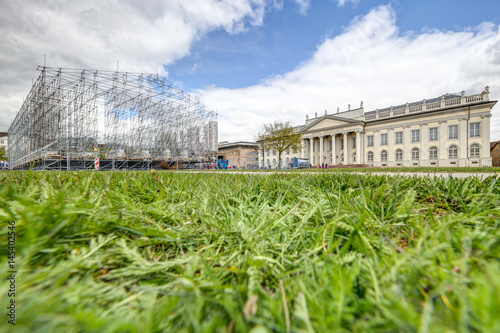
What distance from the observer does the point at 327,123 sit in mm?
43344

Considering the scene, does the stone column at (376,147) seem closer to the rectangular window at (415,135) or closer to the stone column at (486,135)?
the rectangular window at (415,135)

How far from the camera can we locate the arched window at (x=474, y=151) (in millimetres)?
29909

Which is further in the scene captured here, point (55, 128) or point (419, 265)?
point (55, 128)

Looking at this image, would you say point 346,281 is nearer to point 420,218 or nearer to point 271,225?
point 271,225

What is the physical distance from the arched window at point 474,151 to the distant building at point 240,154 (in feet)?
135

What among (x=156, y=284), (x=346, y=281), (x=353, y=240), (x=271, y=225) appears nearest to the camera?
(x=346, y=281)

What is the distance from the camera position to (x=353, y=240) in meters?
0.75

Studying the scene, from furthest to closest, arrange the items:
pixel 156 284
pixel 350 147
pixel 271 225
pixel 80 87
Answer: pixel 350 147, pixel 80 87, pixel 271 225, pixel 156 284

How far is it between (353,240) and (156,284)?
27.4 inches

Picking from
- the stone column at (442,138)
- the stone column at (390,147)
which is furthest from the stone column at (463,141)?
the stone column at (390,147)

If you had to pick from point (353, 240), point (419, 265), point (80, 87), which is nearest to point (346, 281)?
point (419, 265)

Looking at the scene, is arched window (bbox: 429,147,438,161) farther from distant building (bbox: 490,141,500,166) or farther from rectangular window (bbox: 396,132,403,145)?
distant building (bbox: 490,141,500,166)

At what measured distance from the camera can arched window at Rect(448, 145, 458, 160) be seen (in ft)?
103

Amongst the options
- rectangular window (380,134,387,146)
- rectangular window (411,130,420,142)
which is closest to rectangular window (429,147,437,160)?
rectangular window (411,130,420,142)
